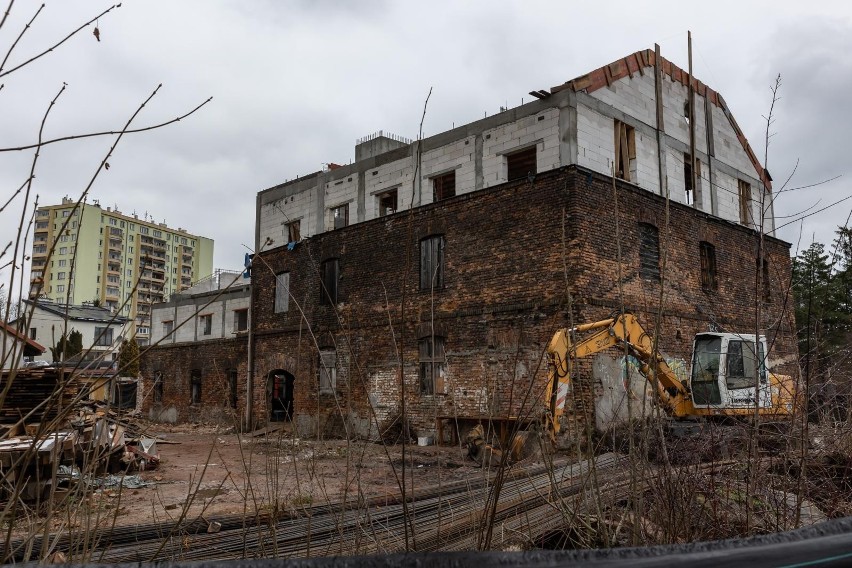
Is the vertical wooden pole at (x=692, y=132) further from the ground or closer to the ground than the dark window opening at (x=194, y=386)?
further from the ground

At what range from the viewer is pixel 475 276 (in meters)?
16.7

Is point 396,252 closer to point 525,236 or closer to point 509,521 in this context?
point 525,236

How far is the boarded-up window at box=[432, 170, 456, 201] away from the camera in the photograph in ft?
60.5

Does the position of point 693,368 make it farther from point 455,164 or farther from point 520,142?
point 455,164

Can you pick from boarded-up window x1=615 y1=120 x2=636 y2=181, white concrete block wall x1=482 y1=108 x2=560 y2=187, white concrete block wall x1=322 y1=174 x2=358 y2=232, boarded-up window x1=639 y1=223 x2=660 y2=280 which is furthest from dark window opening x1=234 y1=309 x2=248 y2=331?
boarded-up window x1=639 y1=223 x2=660 y2=280

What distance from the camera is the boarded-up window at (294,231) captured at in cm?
2230

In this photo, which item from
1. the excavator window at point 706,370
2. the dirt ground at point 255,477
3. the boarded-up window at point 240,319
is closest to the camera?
the dirt ground at point 255,477

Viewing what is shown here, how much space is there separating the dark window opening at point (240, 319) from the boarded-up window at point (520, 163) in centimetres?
1963

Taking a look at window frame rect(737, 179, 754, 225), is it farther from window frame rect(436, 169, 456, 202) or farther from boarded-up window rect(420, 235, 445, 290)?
boarded-up window rect(420, 235, 445, 290)

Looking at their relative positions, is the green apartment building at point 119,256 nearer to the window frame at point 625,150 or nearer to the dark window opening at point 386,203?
the dark window opening at point 386,203

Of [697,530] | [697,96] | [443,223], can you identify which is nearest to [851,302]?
[697,530]

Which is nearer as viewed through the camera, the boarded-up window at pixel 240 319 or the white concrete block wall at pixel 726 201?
the white concrete block wall at pixel 726 201

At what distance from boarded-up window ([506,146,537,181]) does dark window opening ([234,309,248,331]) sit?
19.6 m

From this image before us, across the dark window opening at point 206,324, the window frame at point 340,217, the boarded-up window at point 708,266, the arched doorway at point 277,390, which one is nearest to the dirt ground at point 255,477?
the arched doorway at point 277,390
